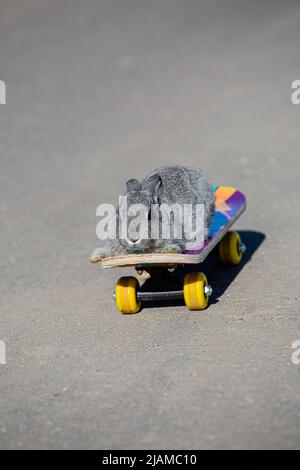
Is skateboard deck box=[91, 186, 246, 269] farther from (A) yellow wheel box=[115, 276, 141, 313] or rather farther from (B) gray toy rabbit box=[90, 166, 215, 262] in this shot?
(A) yellow wheel box=[115, 276, 141, 313]

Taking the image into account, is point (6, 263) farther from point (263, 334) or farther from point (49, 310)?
point (263, 334)

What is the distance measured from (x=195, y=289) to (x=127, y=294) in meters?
0.62

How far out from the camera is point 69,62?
688 inches

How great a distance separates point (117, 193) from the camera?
10.9 metres

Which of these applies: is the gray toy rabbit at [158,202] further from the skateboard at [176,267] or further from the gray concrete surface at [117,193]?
the gray concrete surface at [117,193]

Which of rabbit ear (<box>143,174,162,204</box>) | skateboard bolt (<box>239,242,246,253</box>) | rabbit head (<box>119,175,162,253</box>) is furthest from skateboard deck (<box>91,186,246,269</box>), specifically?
rabbit ear (<box>143,174,162,204</box>)

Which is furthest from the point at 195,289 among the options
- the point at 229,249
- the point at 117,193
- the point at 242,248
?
the point at 117,193

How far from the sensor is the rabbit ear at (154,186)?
6.55 metres

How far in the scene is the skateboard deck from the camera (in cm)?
632

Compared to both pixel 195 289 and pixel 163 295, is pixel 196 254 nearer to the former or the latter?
pixel 195 289

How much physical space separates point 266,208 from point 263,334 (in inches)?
142

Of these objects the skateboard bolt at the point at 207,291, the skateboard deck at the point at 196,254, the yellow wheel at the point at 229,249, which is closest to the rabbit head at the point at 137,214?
the skateboard deck at the point at 196,254

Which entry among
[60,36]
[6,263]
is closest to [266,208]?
[6,263]

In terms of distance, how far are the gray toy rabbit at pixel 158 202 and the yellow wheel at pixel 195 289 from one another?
270mm
